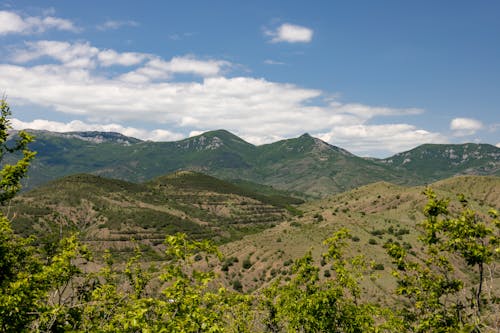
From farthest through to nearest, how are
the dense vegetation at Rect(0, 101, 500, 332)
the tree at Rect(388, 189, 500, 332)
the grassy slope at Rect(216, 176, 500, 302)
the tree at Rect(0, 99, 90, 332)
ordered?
the grassy slope at Rect(216, 176, 500, 302)
the tree at Rect(0, 99, 90, 332)
the tree at Rect(388, 189, 500, 332)
the dense vegetation at Rect(0, 101, 500, 332)

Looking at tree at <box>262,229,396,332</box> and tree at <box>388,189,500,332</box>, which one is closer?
tree at <box>388,189,500,332</box>

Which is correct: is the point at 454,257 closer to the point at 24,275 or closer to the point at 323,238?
the point at 24,275

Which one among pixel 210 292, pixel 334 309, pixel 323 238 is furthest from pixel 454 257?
pixel 323 238

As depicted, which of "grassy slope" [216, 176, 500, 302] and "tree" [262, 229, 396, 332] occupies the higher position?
"tree" [262, 229, 396, 332]

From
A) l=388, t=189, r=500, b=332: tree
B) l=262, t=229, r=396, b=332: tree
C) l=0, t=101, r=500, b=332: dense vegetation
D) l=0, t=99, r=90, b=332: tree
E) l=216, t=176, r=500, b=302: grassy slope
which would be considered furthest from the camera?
l=216, t=176, r=500, b=302: grassy slope

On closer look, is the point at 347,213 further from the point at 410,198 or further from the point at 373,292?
the point at 373,292

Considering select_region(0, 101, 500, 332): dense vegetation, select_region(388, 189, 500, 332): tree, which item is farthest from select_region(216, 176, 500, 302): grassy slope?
select_region(388, 189, 500, 332): tree

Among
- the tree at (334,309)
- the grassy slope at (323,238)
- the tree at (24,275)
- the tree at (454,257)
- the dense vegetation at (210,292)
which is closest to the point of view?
Answer: the dense vegetation at (210,292)

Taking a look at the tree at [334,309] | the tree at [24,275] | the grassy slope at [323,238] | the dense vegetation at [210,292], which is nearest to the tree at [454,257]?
the dense vegetation at [210,292]

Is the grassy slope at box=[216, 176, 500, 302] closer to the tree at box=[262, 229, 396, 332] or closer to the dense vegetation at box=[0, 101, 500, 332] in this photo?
the tree at box=[262, 229, 396, 332]

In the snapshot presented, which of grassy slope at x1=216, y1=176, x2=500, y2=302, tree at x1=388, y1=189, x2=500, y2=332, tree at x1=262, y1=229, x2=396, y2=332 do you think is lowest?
grassy slope at x1=216, y1=176, x2=500, y2=302

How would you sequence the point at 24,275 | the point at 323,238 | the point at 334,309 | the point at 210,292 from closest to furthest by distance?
1. the point at 210,292
2. the point at 24,275
3. the point at 334,309
4. the point at 323,238

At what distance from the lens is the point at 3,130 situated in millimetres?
17797

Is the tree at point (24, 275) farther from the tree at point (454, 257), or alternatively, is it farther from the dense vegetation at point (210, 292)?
the tree at point (454, 257)
